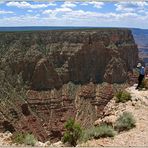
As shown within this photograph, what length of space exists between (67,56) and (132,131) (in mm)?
59074

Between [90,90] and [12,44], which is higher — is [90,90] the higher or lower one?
the lower one

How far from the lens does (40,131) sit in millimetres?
50688

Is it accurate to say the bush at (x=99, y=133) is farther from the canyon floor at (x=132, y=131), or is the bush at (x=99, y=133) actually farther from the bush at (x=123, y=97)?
the bush at (x=123, y=97)

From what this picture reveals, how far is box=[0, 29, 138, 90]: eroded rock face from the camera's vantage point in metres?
63.5

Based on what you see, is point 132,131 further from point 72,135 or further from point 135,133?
point 72,135

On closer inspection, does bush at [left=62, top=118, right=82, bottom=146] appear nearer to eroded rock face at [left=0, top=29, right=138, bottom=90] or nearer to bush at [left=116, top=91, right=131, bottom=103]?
bush at [left=116, top=91, right=131, bottom=103]

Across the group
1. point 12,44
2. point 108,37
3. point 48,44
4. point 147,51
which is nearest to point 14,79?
point 12,44

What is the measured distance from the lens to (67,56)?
71.2 meters

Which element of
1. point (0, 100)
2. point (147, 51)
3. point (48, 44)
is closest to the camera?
point (0, 100)

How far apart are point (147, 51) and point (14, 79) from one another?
86.1 metres

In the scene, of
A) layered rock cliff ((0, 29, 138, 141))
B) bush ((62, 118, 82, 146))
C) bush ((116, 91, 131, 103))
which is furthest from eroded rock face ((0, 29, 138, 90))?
bush ((62, 118, 82, 146))

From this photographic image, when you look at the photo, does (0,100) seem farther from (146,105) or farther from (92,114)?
(146,105)

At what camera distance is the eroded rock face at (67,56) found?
208 ft

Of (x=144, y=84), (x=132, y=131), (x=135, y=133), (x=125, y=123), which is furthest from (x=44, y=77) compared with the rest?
(x=135, y=133)
